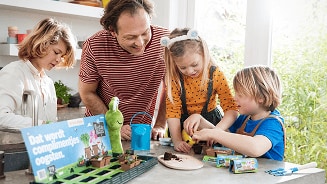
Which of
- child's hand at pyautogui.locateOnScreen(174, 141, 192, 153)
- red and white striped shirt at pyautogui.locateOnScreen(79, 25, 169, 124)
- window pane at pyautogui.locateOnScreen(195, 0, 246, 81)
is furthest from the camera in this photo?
window pane at pyautogui.locateOnScreen(195, 0, 246, 81)

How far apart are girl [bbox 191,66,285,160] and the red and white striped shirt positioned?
51 cm

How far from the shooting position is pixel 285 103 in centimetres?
249

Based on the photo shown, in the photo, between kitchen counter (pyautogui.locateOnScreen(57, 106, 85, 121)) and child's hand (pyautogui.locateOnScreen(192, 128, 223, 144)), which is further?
kitchen counter (pyautogui.locateOnScreen(57, 106, 85, 121))

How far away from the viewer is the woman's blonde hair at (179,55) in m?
1.77

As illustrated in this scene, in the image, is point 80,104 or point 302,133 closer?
point 302,133

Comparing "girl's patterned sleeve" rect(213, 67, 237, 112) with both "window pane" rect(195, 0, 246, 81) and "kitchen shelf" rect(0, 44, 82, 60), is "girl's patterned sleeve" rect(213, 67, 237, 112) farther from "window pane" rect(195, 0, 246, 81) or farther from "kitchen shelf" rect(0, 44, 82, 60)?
"kitchen shelf" rect(0, 44, 82, 60)

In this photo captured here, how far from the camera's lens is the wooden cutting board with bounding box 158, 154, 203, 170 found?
1.33 m

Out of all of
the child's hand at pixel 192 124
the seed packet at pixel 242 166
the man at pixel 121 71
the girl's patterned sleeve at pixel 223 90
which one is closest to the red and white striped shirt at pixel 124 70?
the man at pixel 121 71

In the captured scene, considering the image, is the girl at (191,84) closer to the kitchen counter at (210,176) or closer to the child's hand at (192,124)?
the child's hand at (192,124)

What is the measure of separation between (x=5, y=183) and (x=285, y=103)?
1.80m

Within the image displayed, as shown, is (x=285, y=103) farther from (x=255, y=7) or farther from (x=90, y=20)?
(x=90, y=20)

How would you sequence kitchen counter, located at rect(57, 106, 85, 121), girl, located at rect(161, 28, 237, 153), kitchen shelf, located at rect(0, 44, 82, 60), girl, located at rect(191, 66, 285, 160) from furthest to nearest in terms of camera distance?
kitchen shelf, located at rect(0, 44, 82, 60) < kitchen counter, located at rect(57, 106, 85, 121) < girl, located at rect(161, 28, 237, 153) < girl, located at rect(191, 66, 285, 160)

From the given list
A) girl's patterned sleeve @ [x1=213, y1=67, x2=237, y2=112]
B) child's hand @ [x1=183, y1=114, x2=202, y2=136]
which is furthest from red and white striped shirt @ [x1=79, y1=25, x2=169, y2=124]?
child's hand @ [x1=183, y1=114, x2=202, y2=136]

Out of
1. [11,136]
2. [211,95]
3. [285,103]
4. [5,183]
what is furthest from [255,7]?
[5,183]
